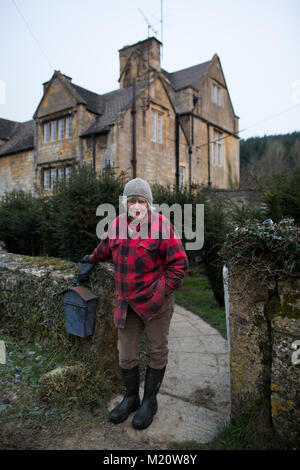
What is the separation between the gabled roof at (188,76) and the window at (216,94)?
1367mm

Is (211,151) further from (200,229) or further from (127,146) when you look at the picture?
(200,229)

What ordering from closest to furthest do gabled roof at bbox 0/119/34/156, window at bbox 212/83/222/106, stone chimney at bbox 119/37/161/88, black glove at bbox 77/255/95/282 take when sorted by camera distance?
black glove at bbox 77/255/95/282, stone chimney at bbox 119/37/161/88, gabled roof at bbox 0/119/34/156, window at bbox 212/83/222/106

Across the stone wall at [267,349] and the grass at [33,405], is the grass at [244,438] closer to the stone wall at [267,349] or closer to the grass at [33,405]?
the stone wall at [267,349]

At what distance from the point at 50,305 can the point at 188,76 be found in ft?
68.2

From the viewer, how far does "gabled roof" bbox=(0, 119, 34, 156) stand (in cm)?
1866

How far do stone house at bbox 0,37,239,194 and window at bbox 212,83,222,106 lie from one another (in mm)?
76

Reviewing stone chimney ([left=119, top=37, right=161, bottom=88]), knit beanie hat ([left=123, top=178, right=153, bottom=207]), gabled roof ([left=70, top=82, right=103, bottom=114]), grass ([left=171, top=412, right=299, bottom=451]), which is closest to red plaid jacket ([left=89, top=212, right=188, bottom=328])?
Result: knit beanie hat ([left=123, top=178, right=153, bottom=207])

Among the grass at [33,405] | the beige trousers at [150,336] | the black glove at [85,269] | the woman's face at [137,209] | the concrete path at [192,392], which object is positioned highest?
the woman's face at [137,209]

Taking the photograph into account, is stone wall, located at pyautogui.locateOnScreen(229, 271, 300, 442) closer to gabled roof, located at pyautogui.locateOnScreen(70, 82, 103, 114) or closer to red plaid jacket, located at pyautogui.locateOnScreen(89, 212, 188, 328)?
red plaid jacket, located at pyautogui.locateOnScreen(89, 212, 188, 328)

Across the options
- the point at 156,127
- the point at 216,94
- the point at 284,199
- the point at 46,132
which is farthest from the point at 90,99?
the point at 284,199

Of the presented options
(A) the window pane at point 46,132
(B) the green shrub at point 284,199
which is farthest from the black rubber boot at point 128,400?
(A) the window pane at point 46,132

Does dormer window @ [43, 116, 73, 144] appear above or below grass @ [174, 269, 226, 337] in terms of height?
above

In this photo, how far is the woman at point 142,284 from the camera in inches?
100.0

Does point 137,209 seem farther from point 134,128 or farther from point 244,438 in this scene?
point 134,128
